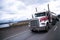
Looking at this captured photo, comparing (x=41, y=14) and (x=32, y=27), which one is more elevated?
(x=41, y=14)

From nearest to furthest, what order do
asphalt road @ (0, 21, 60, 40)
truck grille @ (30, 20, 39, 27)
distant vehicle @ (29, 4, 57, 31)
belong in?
asphalt road @ (0, 21, 60, 40), distant vehicle @ (29, 4, 57, 31), truck grille @ (30, 20, 39, 27)

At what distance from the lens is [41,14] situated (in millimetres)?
18797

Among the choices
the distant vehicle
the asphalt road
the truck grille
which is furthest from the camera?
the truck grille

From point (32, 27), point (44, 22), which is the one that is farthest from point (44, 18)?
point (32, 27)

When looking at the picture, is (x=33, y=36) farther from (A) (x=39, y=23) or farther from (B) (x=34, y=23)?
(B) (x=34, y=23)

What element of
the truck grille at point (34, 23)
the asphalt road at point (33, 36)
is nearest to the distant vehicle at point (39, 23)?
the truck grille at point (34, 23)

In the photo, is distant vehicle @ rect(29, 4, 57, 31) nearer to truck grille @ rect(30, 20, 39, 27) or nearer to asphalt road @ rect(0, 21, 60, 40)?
truck grille @ rect(30, 20, 39, 27)

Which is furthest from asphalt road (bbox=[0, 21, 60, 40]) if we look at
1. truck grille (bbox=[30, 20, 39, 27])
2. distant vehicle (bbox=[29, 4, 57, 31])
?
truck grille (bbox=[30, 20, 39, 27])

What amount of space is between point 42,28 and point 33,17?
2.19 metres

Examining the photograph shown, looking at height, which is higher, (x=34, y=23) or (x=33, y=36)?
(x=34, y=23)

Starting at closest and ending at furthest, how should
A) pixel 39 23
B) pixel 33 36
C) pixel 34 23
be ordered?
pixel 33 36
pixel 39 23
pixel 34 23

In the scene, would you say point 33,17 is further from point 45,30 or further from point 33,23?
point 45,30

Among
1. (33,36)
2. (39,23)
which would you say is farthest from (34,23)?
(33,36)

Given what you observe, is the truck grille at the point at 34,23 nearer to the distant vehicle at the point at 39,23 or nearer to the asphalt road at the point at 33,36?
the distant vehicle at the point at 39,23
